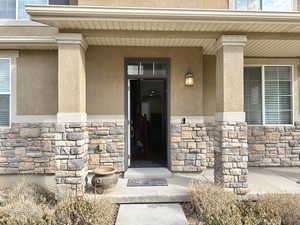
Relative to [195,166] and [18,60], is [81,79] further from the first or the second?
[195,166]

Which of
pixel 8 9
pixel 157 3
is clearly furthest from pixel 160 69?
pixel 8 9

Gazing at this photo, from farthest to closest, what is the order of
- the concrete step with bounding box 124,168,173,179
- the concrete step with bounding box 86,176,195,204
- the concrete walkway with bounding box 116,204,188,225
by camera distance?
the concrete step with bounding box 124,168,173,179 < the concrete step with bounding box 86,176,195,204 < the concrete walkway with bounding box 116,204,188,225

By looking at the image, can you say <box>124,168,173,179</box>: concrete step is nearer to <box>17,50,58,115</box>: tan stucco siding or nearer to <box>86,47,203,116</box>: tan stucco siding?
<box>86,47,203,116</box>: tan stucco siding

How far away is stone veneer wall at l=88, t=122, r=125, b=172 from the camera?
519cm

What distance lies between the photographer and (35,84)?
17.4ft

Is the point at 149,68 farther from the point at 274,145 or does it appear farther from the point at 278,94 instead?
the point at 274,145

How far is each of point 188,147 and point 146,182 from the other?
1304 millimetres

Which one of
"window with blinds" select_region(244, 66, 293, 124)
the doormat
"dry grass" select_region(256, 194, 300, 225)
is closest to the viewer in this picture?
"dry grass" select_region(256, 194, 300, 225)

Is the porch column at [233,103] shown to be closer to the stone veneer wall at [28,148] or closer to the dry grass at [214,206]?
the dry grass at [214,206]

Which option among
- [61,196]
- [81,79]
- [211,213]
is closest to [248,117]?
[211,213]

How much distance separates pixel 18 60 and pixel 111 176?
3.58 metres

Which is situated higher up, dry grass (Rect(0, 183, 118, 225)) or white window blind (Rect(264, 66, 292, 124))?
white window blind (Rect(264, 66, 292, 124))

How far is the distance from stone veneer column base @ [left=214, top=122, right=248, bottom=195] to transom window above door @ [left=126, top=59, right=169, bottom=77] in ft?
6.43

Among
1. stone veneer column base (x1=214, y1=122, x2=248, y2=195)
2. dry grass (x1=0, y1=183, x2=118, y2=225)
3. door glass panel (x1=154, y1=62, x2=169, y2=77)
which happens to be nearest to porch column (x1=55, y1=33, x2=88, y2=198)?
dry grass (x1=0, y1=183, x2=118, y2=225)
